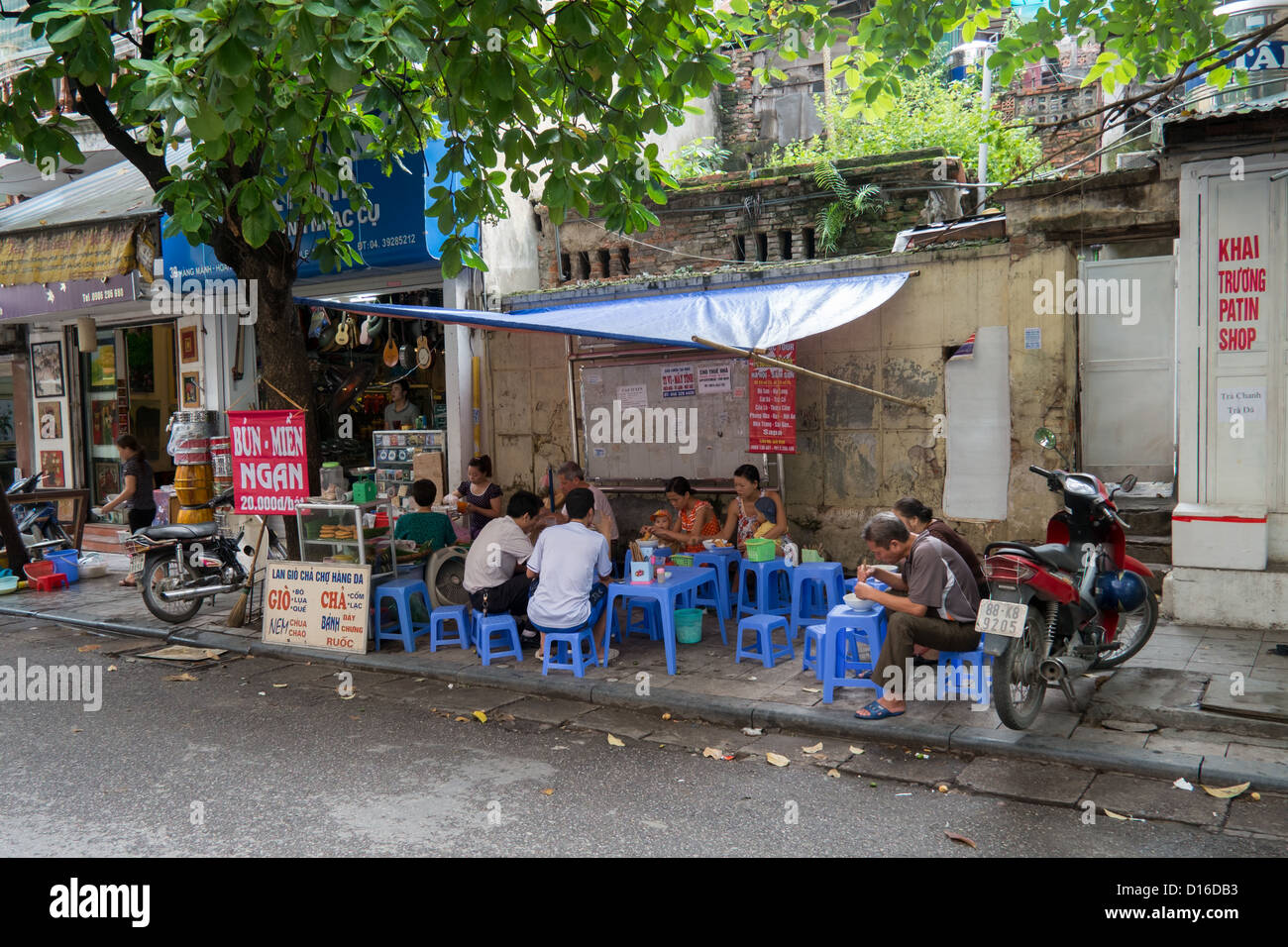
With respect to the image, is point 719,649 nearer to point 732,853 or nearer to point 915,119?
point 732,853

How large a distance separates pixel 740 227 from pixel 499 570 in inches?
219

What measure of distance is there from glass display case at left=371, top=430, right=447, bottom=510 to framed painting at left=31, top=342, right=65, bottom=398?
6.40 metres

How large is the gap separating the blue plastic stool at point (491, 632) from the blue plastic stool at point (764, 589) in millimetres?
1786

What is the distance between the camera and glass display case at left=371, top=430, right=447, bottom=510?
Answer: 11.3m

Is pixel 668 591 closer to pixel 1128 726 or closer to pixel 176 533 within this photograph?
pixel 1128 726

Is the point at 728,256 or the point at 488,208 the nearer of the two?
the point at 488,208

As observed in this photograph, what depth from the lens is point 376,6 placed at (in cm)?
488

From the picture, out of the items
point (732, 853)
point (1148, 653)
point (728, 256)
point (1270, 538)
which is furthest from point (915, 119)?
point (732, 853)

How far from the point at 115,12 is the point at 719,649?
5.83m

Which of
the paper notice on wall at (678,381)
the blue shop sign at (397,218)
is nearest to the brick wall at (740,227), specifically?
the blue shop sign at (397,218)

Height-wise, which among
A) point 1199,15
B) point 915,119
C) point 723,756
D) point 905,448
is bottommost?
point 723,756

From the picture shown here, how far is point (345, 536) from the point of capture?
8047 millimetres

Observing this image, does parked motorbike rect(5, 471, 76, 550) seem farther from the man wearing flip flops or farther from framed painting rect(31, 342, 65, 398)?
the man wearing flip flops


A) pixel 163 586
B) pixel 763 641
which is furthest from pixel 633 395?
pixel 163 586
